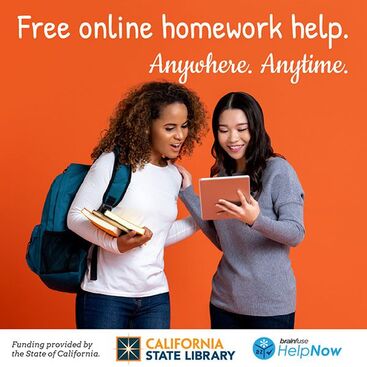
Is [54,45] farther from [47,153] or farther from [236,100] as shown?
[236,100]

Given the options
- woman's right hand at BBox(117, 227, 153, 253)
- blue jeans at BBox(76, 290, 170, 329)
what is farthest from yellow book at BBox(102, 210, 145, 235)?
blue jeans at BBox(76, 290, 170, 329)

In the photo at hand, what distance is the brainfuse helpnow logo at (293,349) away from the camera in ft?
9.05

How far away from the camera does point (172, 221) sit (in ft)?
9.15

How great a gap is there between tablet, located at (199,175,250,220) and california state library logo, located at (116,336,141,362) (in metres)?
0.55

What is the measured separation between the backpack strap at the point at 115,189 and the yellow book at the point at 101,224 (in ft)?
0.28

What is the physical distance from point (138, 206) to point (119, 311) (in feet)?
1.30

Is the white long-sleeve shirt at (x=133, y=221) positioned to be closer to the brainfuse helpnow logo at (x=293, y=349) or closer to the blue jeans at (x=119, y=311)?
the blue jeans at (x=119, y=311)

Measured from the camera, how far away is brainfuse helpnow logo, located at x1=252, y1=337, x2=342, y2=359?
9.05ft

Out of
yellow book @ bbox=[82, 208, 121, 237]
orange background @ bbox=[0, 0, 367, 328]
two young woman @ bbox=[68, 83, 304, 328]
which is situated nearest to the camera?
yellow book @ bbox=[82, 208, 121, 237]

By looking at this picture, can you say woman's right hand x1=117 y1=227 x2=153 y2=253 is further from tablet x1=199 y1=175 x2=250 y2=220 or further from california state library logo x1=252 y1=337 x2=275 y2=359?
california state library logo x1=252 y1=337 x2=275 y2=359

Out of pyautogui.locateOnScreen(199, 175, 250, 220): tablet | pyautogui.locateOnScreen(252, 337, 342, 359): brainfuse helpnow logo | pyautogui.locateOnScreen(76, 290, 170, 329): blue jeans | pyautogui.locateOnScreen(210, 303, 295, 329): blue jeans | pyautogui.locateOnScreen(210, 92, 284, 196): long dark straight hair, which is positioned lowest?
pyautogui.locateOnScreen(252, 337, 342, 359): brainfuse helpnow logo

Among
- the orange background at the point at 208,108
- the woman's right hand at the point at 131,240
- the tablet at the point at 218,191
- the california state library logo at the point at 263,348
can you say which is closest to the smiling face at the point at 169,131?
the tablet at the point at 218,191

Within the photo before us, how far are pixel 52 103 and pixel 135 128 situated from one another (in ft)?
4.65

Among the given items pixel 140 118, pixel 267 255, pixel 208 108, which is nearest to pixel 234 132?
pixel 140 118
